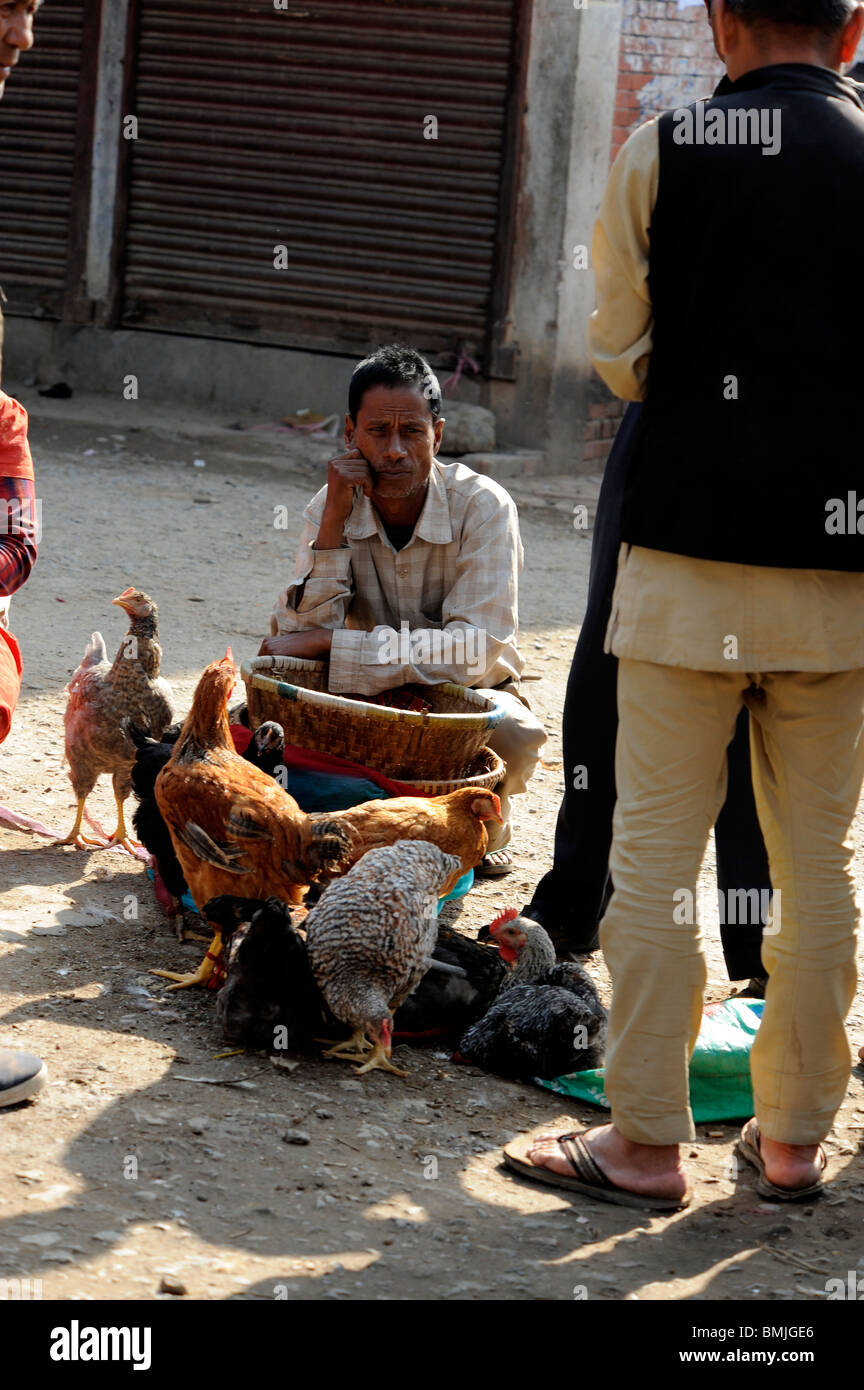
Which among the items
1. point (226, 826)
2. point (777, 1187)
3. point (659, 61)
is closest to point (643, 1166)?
point (777, 1187)

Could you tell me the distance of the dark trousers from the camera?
383 centimetres

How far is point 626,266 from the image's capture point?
101 inches

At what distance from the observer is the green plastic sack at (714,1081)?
3410 millimetres

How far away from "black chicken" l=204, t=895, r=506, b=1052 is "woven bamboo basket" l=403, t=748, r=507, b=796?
1.74 feet

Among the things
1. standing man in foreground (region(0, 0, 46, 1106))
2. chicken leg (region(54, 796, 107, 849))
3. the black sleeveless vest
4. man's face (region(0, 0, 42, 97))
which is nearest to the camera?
the black sleeveless vest

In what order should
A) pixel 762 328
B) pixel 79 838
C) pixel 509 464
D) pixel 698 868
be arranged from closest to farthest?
1. pixel 762 328
2. pixel 698 868
3. pixel 79 838
4. pixel 509 464

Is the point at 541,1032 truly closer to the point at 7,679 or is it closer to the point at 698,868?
the point at 698,868

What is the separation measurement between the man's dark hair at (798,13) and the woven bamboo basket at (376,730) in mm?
1903

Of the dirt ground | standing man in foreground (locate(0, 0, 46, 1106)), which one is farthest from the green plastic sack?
standing man in foreground (locate(0, 0, 46, 1106))

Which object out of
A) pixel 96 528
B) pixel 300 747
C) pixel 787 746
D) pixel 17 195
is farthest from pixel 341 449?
pixel 787 746

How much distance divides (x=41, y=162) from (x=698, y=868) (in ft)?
37.8

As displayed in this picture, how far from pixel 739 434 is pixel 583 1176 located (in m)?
1.50

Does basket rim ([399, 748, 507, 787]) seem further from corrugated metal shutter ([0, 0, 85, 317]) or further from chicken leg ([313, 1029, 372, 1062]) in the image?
corrugated metal shutter ([0, 0, 85, 317])

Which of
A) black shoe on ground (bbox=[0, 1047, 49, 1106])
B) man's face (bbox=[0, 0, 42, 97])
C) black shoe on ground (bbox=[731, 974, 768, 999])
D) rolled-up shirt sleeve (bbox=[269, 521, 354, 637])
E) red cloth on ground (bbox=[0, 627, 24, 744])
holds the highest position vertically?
man's face (bbox=[0, 0, 42, 97])
